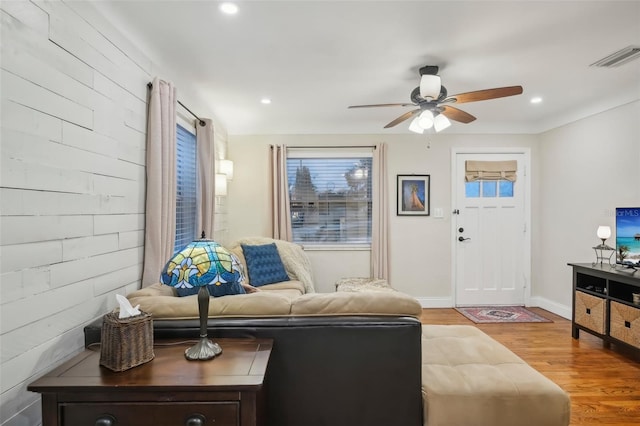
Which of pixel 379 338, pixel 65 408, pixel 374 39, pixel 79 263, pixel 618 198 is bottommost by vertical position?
pixel 65 408

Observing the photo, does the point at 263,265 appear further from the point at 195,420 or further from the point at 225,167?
the point at 195,420

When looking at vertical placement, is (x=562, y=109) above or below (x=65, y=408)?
above

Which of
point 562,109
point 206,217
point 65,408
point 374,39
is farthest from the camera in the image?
point 562,109

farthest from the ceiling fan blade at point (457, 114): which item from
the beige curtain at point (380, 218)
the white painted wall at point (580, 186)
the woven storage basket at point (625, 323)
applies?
the woven storage basket at point (625, 323)

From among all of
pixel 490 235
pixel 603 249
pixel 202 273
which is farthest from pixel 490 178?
pixel 202 273

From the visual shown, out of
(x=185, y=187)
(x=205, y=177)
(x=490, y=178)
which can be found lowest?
(x=185, y=187)

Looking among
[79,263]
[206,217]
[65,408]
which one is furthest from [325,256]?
[65,408]

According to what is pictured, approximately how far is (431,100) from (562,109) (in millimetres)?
2295

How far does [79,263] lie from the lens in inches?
65.8

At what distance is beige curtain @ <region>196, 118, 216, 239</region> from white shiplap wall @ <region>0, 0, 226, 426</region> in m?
1.24

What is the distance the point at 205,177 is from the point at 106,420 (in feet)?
8.35

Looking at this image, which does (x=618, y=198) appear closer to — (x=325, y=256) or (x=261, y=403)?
(x=325, y=256)

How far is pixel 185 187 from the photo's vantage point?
3328 mm

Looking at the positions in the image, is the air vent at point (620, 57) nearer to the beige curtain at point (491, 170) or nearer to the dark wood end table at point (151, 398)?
the beige curtain at point (491, 170)
